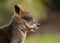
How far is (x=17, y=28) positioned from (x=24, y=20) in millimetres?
330

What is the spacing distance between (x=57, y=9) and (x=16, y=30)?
15.8 meters

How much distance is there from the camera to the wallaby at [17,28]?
467 inches

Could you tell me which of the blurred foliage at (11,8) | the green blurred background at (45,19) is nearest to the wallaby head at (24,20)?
the blurred foliage at (11,8)

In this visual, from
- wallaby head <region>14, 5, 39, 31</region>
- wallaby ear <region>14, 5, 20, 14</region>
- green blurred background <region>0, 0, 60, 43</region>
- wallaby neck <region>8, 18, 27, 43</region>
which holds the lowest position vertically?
green blurred background <region>0, 0, 60, 43</region>

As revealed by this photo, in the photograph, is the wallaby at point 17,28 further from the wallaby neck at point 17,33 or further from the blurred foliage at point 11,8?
the blurred foliage at point 11,8

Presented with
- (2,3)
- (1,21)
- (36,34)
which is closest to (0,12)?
(2,3)

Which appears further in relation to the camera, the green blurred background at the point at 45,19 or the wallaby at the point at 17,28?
the green blurred background at the point at 45,19

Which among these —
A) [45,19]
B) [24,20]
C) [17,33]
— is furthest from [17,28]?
[45,19]

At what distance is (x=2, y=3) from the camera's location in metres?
16.4

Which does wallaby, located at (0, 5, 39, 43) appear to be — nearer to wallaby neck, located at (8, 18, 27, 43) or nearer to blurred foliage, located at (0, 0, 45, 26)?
wallaby neck, located at (8, 18, 27, 43)

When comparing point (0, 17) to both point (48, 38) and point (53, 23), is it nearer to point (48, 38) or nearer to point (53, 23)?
point (48, 38)

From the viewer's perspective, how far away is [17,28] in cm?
1198

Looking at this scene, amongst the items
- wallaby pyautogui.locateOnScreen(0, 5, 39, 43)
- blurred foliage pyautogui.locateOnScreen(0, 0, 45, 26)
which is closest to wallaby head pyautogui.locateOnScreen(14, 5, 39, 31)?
wallaby pyautogui.locateOnScreen(0, 5, 39, 43)

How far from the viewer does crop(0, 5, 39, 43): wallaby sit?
39.0 ft
